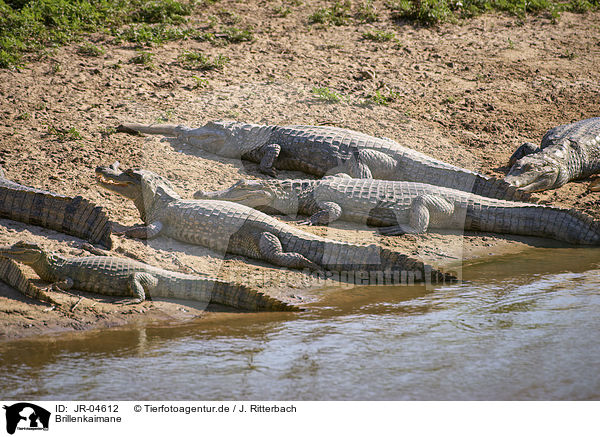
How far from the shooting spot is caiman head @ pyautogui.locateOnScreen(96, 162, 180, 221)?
6941mm

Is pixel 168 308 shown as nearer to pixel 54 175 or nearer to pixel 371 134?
pixel 54 175

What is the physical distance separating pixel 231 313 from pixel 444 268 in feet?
7.55

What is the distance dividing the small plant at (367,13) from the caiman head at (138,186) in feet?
24.4

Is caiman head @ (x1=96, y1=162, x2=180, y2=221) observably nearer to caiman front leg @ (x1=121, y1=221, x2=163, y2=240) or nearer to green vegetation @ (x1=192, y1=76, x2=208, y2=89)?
caiman front leg @ (x1=121, y1=221, x2=163, y2=240)

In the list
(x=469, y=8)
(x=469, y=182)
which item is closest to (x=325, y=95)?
(x=469, y=182)

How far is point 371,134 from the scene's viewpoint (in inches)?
372

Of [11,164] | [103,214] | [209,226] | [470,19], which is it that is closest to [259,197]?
[209,226]

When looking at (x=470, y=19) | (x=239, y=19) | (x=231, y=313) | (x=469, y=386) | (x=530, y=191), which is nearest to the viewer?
(x=469, y=386)

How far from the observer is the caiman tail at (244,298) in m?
5.34

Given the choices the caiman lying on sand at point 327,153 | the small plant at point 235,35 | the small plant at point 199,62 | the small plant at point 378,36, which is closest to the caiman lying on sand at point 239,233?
the caiman lying on sand at point 327,153

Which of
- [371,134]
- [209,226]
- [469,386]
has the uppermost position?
[371,134]

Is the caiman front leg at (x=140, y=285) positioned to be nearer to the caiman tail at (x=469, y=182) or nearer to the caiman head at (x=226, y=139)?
the caiman head at (x=226, y=139)
